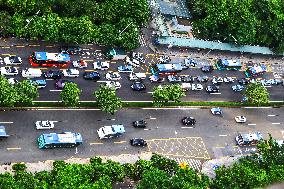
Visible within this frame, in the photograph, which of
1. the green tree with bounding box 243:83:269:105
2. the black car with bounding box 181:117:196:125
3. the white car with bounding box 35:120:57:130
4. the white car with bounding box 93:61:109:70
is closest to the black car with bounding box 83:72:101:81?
the white car with bounding box 93:61:109:70

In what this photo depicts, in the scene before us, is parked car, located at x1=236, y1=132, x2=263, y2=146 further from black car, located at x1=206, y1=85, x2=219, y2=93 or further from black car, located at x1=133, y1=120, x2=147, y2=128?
black car, located at x1=133, y1=120, x2=147, y2=128

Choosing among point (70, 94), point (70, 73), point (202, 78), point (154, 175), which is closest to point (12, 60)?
point (70, 73)

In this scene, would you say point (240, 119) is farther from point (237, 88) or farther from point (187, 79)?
point (187, 79)

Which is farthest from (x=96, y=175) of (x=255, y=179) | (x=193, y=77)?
(x=193, y=77)

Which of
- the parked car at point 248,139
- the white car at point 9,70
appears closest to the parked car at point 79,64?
the white car at point 9,70

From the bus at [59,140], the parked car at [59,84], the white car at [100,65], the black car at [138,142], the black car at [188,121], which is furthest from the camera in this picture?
the white car at [100,65]

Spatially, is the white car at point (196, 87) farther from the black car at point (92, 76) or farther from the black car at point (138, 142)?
the black car at point (92, 76)

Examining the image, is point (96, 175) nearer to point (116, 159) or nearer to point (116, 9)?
point (116, 159)
